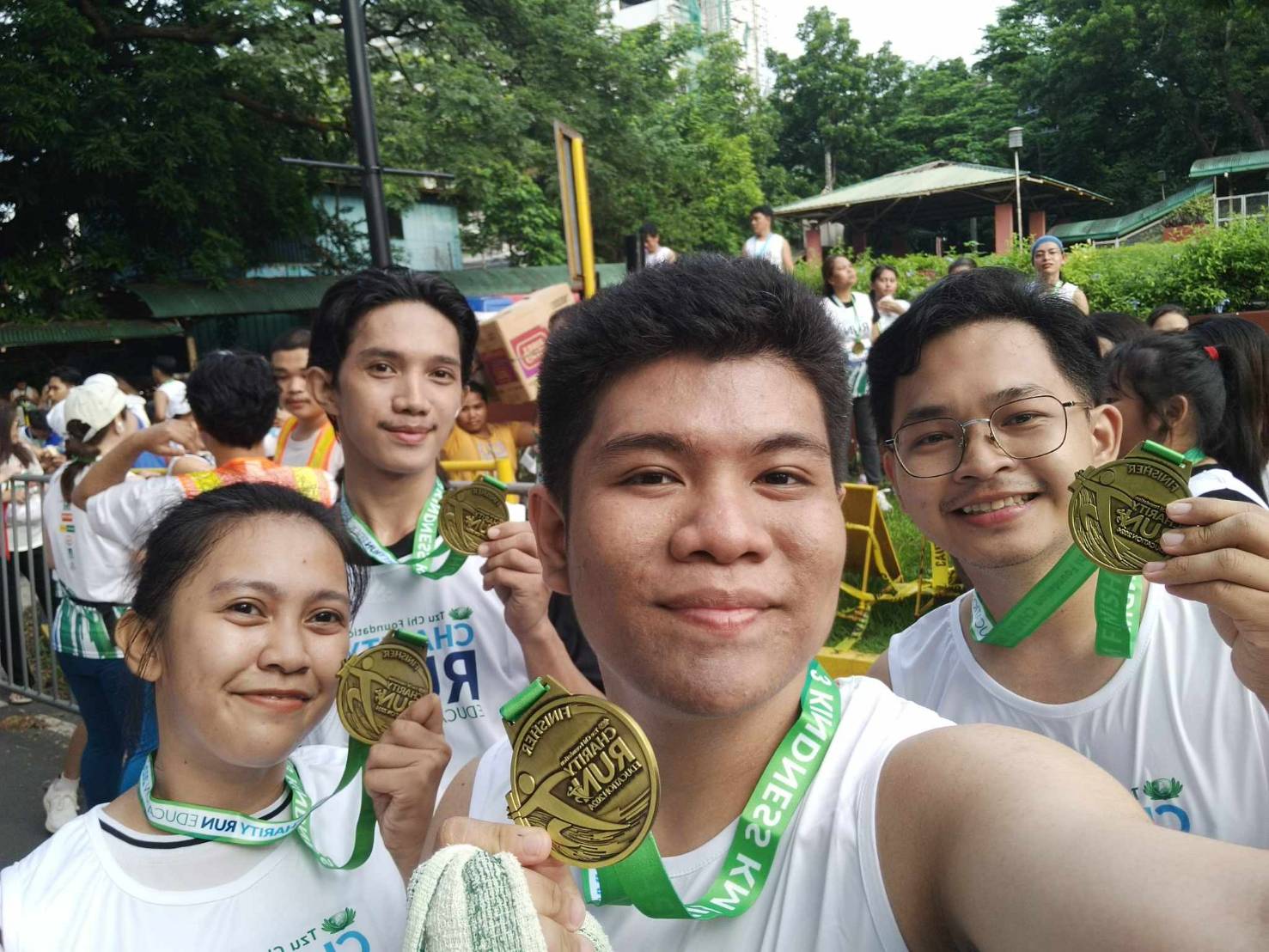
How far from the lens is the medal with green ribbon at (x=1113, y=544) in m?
1.62

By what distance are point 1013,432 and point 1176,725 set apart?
26.2 inches

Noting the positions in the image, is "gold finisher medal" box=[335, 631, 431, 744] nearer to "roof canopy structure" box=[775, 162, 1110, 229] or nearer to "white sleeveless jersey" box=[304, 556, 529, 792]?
"white sleeveless jersey" box=[304, 556, 529, 792]

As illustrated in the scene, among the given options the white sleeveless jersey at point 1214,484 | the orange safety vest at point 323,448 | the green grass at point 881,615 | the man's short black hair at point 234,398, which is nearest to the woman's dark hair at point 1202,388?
the white sleeveless jersey at point 1214,484

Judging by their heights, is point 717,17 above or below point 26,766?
above

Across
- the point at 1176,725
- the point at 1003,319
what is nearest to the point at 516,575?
the point at 1003,319

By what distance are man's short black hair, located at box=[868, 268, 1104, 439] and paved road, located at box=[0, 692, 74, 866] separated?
15.1 ft

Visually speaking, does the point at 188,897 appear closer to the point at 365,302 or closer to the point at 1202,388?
the point at 365,302

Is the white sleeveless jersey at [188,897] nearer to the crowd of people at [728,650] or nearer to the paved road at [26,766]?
the crowd of people at [728,650]

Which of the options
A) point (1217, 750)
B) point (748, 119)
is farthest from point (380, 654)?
point (748, 119)

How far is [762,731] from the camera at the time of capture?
4.79 feet

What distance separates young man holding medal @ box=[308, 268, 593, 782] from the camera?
2.62m

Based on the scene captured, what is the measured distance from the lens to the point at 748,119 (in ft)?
158

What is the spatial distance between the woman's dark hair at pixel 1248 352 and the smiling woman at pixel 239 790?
2.84m

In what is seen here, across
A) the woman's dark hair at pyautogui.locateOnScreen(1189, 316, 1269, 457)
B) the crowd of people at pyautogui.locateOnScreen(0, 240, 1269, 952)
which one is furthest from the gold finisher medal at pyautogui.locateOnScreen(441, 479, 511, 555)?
the woman's dark hair at pyautogui.locateOnScreen(1189, 316, 1269, 457)
